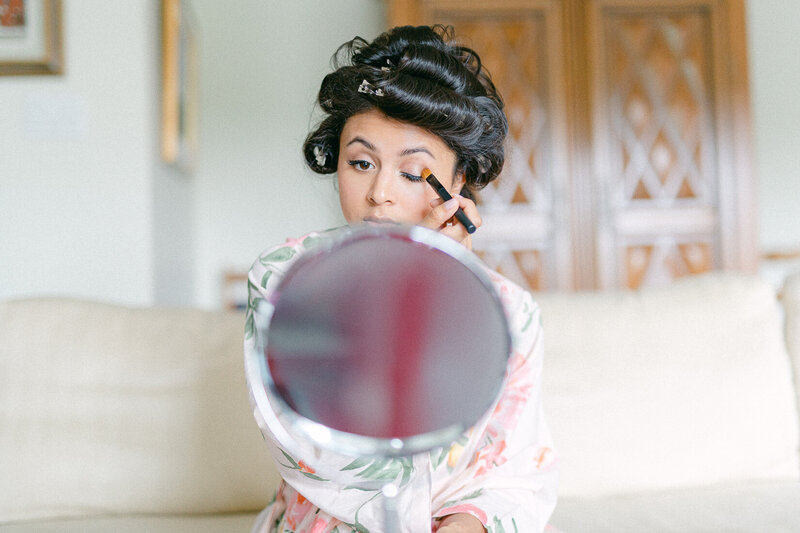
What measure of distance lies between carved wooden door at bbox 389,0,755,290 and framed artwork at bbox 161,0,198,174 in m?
1.19

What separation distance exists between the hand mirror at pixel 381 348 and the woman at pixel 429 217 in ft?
0.82

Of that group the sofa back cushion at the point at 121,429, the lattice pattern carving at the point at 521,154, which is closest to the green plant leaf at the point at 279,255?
the sofa back cushion at the point at 121,429

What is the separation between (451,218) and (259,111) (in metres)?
2.91

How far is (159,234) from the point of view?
226 centimetres

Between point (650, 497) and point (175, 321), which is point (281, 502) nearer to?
point (175, 321)

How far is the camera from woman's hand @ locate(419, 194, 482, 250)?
637mm

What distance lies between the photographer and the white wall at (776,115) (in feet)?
11.2

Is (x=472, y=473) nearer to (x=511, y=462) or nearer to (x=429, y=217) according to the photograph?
(x=511, y=462)

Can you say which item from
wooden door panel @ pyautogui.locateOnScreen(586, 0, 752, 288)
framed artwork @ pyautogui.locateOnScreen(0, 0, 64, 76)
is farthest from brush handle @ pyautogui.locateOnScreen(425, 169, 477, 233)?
wooden door panel @ pyautogui.locateOnScreen(586, 0, 752, 288)

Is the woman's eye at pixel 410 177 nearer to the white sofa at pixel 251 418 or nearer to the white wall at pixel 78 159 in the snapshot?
the white sofa at pixel 251 418

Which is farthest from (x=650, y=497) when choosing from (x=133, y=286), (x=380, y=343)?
(x=133, y=286)

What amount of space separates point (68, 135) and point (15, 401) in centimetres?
109

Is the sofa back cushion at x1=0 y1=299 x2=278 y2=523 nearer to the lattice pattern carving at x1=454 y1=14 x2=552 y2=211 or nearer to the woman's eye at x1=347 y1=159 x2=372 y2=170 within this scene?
the woman's eye at x1=347 y1=159 x2=372 y2=170

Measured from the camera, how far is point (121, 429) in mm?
1190
